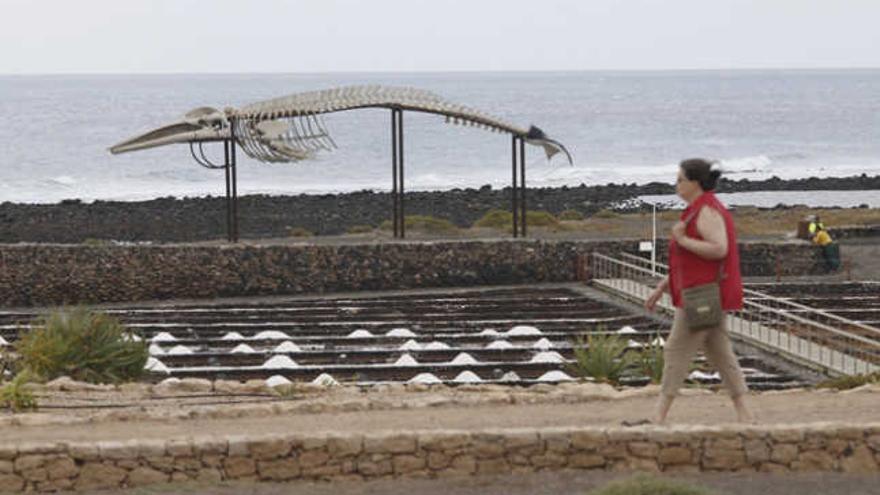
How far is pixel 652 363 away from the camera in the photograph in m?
19.4

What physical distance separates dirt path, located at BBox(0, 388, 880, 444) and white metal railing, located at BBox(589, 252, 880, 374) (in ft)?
20.4

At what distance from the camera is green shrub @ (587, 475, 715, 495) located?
10836 mm

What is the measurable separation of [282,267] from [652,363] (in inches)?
511

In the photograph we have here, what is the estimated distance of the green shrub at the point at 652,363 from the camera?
62.9 ft

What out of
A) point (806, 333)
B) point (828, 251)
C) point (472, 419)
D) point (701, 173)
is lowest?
point (806, 333)

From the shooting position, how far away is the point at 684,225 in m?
11.8

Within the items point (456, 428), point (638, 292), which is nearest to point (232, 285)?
point (638, 292)

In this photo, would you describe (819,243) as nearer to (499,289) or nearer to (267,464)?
(499,289)

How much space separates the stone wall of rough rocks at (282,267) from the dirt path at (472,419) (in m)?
17.3

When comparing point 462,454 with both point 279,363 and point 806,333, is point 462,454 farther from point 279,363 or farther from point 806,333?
point 806,333

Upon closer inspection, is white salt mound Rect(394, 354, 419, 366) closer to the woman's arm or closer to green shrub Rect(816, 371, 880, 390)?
green shrub Rect(816, 371, 880, 390)

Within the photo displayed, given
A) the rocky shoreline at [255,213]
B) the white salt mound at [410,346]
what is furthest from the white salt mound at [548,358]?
the rocky shoreline at [255,213]

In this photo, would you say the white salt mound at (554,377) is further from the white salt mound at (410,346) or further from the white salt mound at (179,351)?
the white salt mound at (179,351)

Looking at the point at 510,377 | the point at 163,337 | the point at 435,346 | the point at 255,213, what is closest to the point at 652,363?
the point at 510,377
